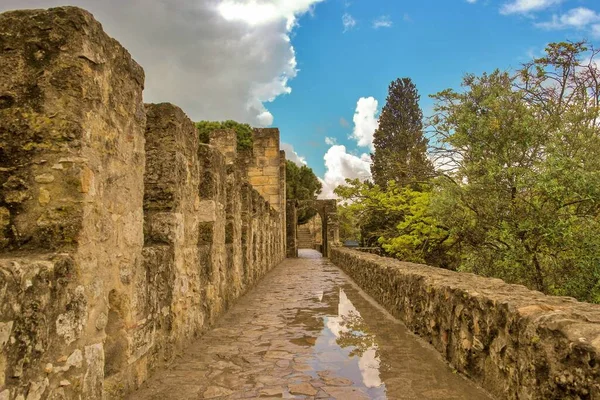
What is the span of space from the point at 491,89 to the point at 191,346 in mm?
7801

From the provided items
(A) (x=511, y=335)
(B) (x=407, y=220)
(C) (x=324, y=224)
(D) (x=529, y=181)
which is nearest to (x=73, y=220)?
(A) (x=511, y=335)

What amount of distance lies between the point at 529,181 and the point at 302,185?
3785cm

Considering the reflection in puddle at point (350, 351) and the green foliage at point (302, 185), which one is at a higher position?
the green foliage at point (302, 185)

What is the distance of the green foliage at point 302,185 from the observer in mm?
41531

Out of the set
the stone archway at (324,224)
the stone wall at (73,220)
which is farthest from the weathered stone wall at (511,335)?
the stone archway at (324,224)

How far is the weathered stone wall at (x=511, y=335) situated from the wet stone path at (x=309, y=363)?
19 cm

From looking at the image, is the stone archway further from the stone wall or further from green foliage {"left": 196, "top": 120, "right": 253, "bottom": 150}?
the stone wall

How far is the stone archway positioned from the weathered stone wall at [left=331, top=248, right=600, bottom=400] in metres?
20.6

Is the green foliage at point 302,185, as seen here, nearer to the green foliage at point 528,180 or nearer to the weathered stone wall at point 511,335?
the green foliage at point 528,180

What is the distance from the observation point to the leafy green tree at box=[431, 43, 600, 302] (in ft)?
25.9

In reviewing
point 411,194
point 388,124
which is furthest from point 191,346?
point 388,124

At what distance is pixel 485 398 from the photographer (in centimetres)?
329

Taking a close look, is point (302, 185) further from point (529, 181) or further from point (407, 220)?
point (529, 181)

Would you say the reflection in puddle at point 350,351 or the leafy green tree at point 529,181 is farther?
the leafy green tree at point 529,181
